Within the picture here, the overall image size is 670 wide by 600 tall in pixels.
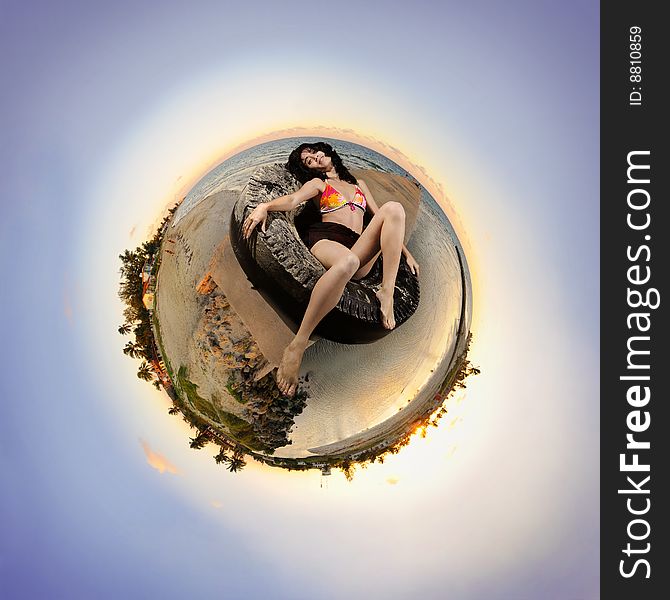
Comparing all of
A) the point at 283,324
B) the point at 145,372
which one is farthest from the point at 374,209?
the point at 145,372

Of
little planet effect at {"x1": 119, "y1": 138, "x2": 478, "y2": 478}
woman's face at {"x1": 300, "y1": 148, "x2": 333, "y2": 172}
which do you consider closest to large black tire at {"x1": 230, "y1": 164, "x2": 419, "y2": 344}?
little planet effect at {"x1": 119, "y1": 138, "x2": 478, "y2": 478}

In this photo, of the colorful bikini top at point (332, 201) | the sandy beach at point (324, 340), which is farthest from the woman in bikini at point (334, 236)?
the sandy beach at point (324, 340)

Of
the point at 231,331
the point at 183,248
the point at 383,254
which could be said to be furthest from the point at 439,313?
the point at 183,248

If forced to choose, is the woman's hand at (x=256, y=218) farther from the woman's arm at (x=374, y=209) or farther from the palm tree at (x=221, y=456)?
the palm tree at (x=221, y=456)

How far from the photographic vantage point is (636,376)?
4.33 metres

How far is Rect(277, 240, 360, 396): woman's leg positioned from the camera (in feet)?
11.4

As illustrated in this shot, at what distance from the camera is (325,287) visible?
346cm

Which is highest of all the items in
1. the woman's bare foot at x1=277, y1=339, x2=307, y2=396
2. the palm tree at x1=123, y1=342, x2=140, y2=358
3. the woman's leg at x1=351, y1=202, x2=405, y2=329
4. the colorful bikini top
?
the colorful bikini top

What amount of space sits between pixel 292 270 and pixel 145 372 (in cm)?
152

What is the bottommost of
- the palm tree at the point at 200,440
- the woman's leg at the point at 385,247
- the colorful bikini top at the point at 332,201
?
the palm tree at the point at 200,440

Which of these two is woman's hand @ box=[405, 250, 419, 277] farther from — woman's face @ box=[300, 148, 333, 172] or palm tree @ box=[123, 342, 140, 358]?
palm tree @ box=[123, 342, 140, 358]

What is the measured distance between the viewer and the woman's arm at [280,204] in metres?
3.55

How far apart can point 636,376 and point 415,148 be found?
71.4 inches

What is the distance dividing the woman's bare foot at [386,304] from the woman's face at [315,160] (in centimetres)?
65
